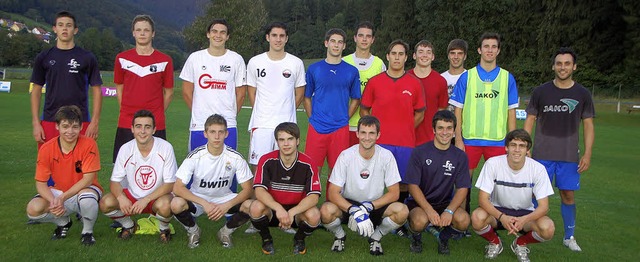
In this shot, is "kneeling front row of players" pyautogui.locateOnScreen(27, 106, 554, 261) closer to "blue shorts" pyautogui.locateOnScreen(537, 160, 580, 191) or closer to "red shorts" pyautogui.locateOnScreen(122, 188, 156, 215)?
"red shorts" pyautogui.locateOnScreen(122, 188, 156, 215)

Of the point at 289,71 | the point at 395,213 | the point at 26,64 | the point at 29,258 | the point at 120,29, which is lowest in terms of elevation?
the point at 29,258

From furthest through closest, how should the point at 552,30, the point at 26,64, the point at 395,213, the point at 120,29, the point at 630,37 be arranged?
the point at 120,29 < the point at 26,64 < the point at 552,30 < the point at 630,37 < the point at 395,213

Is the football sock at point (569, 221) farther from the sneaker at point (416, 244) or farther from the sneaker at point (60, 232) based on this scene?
the sneaker at point (60, 232)

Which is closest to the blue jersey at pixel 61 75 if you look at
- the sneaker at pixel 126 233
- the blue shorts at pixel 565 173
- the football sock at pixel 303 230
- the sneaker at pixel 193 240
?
the sneaker at pixel 126 233

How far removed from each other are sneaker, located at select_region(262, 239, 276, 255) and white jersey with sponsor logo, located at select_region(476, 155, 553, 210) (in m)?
1.97

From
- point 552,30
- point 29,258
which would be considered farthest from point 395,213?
point 552,30

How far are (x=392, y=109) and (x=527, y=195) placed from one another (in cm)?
160

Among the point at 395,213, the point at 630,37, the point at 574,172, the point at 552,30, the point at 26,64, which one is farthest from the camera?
the point at 26,64

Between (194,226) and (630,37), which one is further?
(630,37)

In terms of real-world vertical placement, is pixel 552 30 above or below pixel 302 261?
above

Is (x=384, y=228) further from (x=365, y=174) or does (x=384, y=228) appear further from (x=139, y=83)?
(x=139, y=83)

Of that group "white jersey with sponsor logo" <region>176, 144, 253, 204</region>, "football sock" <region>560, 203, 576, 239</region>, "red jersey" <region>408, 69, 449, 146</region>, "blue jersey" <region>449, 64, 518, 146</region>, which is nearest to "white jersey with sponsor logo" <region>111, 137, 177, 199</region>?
"white jersey with sponsor logo" <region>176, 144, 253, 204</region>

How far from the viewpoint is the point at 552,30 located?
115ft

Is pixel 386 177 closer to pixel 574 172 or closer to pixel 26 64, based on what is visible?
pixel 574 172
